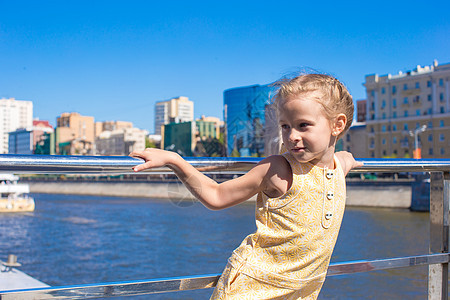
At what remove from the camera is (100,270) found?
1884 cm

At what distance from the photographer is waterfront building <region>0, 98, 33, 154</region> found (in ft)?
605

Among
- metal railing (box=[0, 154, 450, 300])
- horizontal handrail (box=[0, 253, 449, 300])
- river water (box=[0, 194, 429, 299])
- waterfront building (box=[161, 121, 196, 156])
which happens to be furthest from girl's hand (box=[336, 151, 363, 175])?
waterfront building (box=[161, 121, 196, 156])

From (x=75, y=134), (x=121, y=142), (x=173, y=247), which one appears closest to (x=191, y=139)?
(x=121, y=142)

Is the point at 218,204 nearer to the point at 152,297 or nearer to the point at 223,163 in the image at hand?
the point at 223,163

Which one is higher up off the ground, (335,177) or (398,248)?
(335,177)

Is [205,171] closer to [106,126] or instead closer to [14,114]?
[106,126]

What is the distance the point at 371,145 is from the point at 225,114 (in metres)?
35.7

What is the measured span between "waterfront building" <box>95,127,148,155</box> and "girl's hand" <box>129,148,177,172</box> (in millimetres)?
107081

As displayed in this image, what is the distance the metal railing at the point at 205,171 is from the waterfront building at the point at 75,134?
323 feet

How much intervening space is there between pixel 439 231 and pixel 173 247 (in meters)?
20.3

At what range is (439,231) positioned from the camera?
1956 mm

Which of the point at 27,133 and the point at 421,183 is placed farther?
the point at 27,133

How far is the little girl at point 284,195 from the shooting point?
4.10 ft

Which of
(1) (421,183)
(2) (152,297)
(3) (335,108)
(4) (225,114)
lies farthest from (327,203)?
(4) (225,114)
